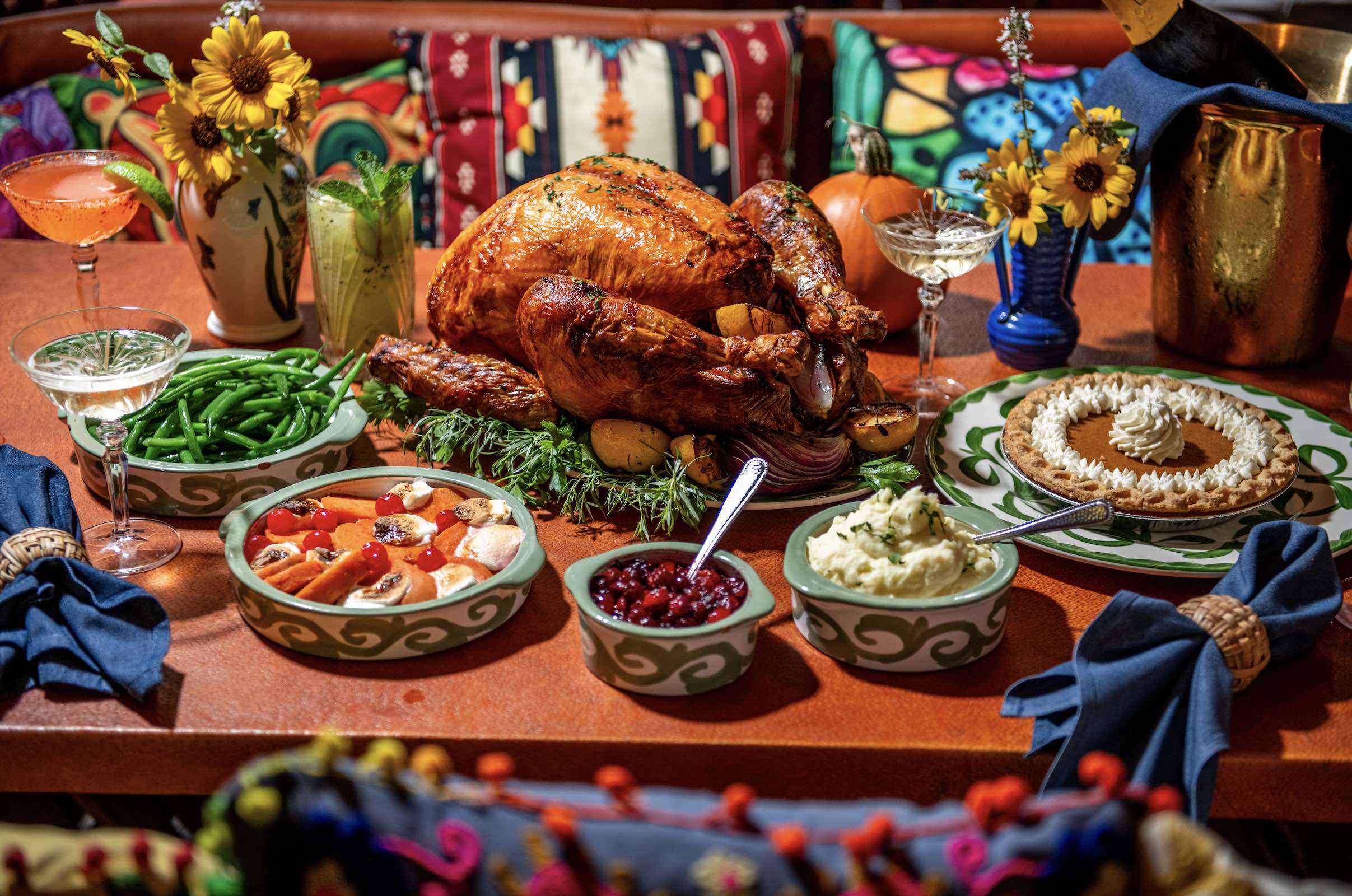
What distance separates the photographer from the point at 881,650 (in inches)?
52.2

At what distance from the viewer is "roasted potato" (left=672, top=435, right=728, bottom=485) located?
1.62m

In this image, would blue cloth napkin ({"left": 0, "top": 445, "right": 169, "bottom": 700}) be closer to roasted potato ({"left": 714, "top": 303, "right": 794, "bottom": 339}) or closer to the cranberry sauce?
the cranberry sauce

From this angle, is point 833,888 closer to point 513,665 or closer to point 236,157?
point 513,665

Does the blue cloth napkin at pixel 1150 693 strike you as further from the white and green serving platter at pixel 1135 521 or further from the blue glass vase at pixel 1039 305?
the blue glass vase at pixel 1039 305

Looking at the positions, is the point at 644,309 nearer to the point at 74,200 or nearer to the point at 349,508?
the point at 349,508

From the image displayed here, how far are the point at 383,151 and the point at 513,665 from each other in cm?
230

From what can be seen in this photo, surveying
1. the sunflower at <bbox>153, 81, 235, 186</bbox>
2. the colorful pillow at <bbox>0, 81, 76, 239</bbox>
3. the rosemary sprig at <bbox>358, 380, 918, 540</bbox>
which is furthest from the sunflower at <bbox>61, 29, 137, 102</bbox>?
the colorful pillow at <bbox>0, 81, 76, 239</bbox>

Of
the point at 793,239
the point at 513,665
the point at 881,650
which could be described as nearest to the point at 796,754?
the point at 881,650

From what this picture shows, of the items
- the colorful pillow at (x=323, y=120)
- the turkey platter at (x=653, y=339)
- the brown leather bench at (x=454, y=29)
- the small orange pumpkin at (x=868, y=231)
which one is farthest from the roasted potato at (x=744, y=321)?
the brown leather bench at (x=454, y=29)

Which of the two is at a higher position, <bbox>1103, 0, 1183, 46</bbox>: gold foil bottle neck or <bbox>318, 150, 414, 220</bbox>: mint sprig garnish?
<bbox>1103, 0, 1183, 46</bbox>: gold foil bottle neck

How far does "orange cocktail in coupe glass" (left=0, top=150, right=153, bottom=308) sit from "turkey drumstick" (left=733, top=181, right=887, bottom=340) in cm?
102

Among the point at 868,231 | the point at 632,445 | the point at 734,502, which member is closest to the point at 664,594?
the point at 734,502

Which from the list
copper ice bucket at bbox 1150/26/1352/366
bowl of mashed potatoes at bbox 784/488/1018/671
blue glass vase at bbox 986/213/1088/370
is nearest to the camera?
bowl of mashed potatoes at bbox 784/488/1018/671

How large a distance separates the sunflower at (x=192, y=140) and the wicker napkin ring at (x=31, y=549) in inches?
28.4
